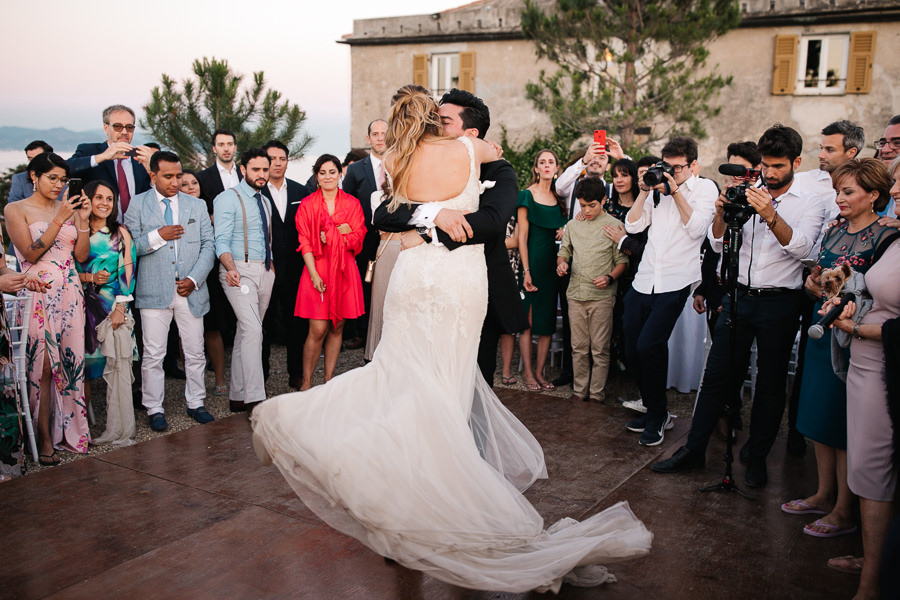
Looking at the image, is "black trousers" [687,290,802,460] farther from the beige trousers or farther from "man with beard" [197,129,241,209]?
"man with beard" [197,129,241,209]

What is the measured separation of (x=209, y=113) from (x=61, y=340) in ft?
24.9

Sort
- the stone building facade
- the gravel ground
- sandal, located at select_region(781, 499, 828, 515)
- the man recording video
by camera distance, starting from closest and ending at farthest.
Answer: sandal, located at select_region(781, 499, 828, 515)
the man recording video
the gravel ground
the stone building facade

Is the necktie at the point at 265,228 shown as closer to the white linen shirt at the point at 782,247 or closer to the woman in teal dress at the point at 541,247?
the woman in teal dress at the point at 541,247

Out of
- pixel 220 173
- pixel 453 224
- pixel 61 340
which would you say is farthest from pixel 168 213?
pixel 453 224

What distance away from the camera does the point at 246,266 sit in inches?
211

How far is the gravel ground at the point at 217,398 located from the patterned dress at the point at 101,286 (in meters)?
0.56

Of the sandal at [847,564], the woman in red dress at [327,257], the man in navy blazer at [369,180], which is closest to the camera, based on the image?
the sandal at [847,564]

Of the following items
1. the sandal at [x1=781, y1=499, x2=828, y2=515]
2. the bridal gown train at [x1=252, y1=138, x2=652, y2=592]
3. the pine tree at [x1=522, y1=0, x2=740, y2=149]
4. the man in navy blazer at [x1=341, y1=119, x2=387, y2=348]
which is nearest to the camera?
the bridal gown train at [x1=252, y1=138, x2=652, y2=592]

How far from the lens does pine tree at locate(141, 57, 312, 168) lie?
35.4 ft

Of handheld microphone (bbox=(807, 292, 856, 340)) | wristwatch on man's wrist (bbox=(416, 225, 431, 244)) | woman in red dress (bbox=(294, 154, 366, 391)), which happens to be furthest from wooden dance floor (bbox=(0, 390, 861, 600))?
wristwatch on man's wrist (bbox=(416, 225, 431, 244))

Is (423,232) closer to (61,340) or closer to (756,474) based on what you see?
(756,474)

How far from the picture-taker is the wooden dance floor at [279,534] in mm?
2871

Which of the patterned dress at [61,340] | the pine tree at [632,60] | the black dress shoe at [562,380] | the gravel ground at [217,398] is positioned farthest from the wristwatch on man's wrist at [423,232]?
the pine tree at [632,60]

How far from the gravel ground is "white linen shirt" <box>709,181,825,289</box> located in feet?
6.09
